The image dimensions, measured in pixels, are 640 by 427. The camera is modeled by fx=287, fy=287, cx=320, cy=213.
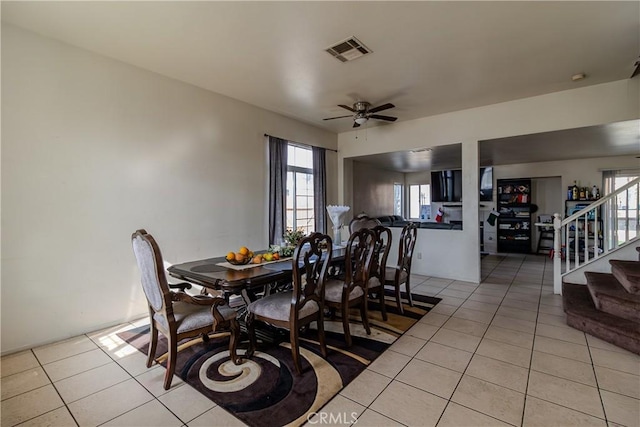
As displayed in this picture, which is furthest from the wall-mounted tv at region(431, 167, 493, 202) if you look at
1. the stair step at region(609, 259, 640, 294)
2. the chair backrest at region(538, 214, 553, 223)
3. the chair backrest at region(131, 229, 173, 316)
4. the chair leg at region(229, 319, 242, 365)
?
the chair backrest at region(131, 229, 173, 316)

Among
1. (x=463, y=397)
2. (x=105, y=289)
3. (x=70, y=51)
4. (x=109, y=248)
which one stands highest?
(x=70, y=51)

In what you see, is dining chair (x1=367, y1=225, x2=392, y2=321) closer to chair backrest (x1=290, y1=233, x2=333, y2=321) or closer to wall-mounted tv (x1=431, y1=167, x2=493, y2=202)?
chair backrest (x1=290, y1=233, x2=333, y2=321)

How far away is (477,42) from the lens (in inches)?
110

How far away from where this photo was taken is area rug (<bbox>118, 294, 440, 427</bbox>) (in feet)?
6.07

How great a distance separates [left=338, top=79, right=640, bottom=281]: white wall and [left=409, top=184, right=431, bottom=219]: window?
4602 mm

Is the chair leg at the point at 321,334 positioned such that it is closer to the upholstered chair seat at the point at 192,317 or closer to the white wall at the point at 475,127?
the upholstered chair seat at the point at 192,317

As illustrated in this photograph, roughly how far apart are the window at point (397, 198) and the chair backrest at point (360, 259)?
6.73 m

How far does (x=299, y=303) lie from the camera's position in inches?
88.8

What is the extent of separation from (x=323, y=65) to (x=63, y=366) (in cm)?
372

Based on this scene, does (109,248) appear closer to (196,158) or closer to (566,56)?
(196,158)

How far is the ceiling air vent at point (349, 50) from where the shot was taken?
2.78 m

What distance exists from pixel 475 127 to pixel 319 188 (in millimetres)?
2864

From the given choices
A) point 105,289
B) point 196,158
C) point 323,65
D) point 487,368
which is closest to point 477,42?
point 323,65

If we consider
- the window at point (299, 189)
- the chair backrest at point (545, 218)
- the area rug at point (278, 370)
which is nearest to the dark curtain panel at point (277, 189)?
the window at point (299, 189)
